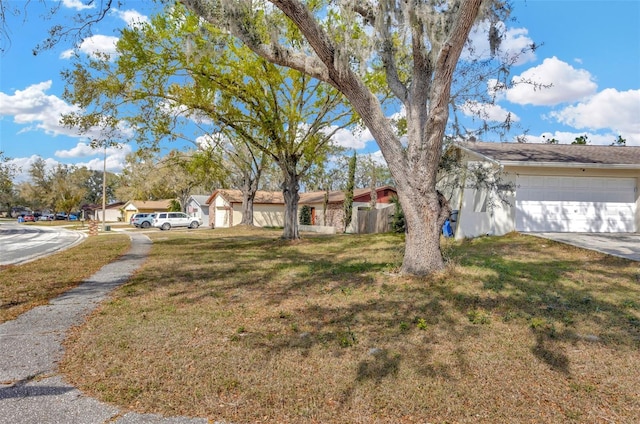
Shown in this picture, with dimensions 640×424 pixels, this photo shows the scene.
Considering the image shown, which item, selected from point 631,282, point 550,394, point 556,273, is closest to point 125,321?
point 550,394

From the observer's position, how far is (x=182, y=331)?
453 cm

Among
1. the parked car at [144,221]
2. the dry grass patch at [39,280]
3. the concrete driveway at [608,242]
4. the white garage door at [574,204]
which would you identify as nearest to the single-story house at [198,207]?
the parked car at [144,221]

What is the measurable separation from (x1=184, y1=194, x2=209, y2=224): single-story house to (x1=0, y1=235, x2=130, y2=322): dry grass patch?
3264 cm

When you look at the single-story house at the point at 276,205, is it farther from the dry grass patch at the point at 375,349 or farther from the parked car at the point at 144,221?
the dry grass patch at the point at 375,349

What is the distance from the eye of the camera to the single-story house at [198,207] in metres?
44.1

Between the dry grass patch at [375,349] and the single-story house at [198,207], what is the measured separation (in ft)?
125

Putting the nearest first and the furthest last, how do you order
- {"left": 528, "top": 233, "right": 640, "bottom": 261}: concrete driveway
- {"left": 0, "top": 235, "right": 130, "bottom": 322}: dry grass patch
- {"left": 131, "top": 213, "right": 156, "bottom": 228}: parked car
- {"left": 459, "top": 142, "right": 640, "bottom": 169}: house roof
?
{"left": 0, "top": 235, "right": 130, "bottom": 322}: dry grass patch, {"left": 528, "top": 233, "right": 640, "bottom": 261}: concrete driveway, {"left": 459, "top": 142, "right": 640, "bottom": 169}: house roof, {"left": 131, "top": 213, "right": 156, "bottom": 228}: parked car

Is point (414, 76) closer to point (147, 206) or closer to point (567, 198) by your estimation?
point (567, 198)

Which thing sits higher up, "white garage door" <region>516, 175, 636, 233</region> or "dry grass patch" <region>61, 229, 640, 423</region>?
"white garage door" <region>516, 175, 636, 233</region>

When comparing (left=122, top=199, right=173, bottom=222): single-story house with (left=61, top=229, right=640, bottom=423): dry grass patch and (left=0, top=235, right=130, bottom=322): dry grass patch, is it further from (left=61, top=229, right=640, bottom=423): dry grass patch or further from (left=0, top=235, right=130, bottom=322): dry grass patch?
(left=61, top=229, right=640, bottom=423): dry grass patch

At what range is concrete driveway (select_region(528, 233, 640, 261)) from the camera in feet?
30.6

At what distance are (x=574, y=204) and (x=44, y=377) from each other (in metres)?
15.1

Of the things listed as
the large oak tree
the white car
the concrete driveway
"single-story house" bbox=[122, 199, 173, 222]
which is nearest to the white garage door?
the concrete driveway

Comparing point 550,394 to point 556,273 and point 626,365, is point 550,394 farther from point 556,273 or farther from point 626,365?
point 556,273
